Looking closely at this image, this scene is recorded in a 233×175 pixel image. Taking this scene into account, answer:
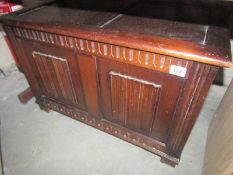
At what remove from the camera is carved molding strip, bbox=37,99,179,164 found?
1.17m

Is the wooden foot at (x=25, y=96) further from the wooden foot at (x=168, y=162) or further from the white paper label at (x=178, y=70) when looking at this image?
the white paper label at (x=178, y=70)

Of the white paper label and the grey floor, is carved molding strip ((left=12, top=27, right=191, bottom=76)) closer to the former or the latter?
the white paper label

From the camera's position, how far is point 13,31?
1.11 meters

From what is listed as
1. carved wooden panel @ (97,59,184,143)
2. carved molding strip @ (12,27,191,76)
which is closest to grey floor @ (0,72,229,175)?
carved wooden panel @ (97,59,184,143)

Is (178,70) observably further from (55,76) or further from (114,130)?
(55,76)

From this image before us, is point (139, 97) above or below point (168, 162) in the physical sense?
above

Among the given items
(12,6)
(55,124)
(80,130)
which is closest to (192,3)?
Answer: (80,130)

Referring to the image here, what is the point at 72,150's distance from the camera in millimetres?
1342

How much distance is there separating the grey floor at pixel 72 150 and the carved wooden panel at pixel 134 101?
28cm

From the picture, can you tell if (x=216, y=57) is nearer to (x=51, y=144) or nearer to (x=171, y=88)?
(x=171, y=88)

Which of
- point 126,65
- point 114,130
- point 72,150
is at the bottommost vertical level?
point 72,150

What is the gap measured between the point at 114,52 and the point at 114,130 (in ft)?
2.07

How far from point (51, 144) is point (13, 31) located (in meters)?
0.83

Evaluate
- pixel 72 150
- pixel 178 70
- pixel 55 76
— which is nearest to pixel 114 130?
pixel 72 150
